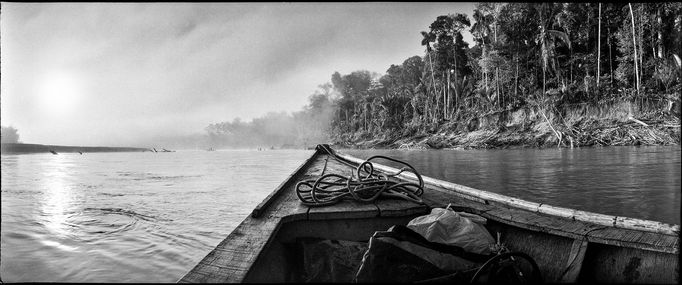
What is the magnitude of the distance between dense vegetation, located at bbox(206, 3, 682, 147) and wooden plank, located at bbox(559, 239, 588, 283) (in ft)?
31.8

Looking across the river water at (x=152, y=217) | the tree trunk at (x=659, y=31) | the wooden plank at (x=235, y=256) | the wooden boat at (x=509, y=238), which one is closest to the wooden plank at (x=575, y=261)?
the wooden boat at (x=509, y=238)

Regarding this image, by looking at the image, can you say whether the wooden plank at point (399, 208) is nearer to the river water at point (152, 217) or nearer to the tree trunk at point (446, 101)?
the river water at point (152, 217)

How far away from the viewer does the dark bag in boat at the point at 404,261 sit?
175 centimetres

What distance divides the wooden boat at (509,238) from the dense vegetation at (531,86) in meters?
9.36

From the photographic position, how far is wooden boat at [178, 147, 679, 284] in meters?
1.83

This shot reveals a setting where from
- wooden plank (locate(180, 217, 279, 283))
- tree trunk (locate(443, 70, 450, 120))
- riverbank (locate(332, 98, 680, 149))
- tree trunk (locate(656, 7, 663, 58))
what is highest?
tree trunk (locate(656, 7, 663, 58))

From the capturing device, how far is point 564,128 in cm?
2348

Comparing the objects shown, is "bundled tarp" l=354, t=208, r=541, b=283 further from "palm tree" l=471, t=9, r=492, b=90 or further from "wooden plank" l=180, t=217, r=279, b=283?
"palm tree" l=471, t=9, r=492, b=90

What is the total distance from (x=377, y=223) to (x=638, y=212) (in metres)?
4.11

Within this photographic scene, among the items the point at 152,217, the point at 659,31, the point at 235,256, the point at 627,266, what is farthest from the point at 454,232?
the point at 659,31

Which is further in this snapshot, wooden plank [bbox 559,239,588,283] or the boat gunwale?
the boat gunwale

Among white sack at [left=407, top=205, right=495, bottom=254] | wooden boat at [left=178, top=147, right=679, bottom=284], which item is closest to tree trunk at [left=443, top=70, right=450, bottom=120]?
wooden boat at [left=178, top=147, right=679, bottom=284]

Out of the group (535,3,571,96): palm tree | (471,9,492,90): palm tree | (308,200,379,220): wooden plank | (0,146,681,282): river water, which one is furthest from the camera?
(471,9,492,90): palm tree

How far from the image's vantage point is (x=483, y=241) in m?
2.11
